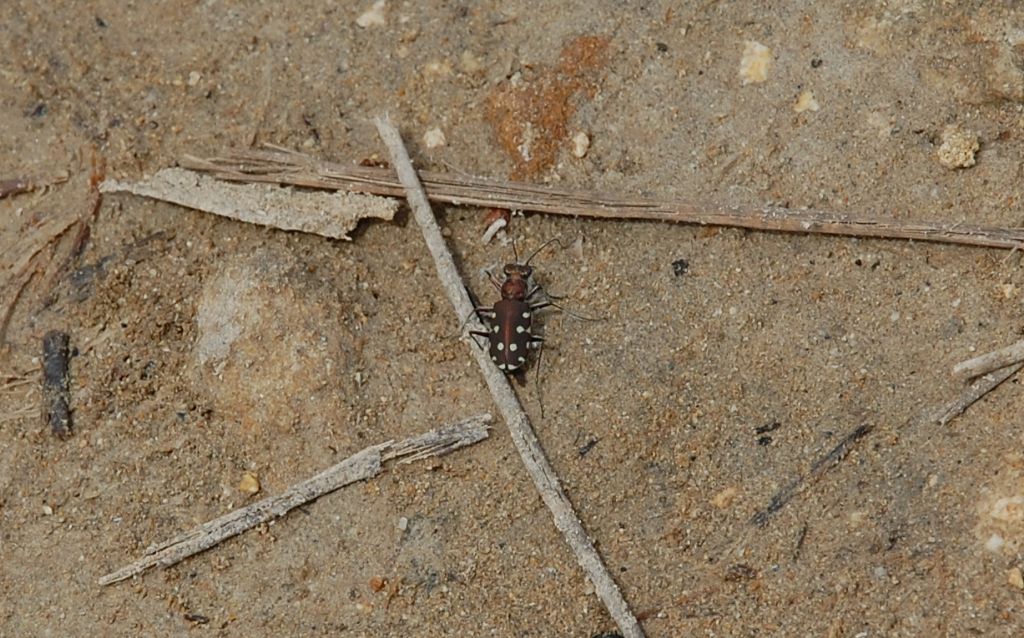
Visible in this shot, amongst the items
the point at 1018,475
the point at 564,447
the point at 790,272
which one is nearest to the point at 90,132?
the point at 564,447

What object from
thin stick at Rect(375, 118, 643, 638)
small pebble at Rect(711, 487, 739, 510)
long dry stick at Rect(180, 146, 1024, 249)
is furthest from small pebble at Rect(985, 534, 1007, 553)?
thin stick at Rect(375, 118, 643, 638)

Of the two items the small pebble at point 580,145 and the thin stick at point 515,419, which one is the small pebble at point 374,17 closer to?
the thin stick at point 515,419

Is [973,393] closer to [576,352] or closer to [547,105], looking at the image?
[576,352]

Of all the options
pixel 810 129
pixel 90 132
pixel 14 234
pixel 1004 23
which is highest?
pixel 1004 23

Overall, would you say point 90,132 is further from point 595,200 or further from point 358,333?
point 595,200

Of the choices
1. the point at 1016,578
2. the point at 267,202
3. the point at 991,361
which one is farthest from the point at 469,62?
the point at 1016,578

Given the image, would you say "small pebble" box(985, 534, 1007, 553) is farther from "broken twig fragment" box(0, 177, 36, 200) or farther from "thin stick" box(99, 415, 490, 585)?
"broken twig fragment" box(0, 177, 36, 200)
